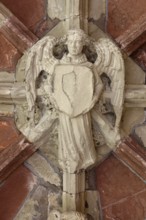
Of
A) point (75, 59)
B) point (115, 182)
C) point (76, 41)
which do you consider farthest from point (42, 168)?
point (76, 41)

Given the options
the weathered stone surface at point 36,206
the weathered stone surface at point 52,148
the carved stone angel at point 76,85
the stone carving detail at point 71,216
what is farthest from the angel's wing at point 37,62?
the stone carving detail at point 71,216

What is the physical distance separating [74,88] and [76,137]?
1.02 ft

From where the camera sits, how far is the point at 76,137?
273cm

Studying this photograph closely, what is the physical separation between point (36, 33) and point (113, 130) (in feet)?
2.70

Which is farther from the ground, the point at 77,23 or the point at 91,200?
the point at 77,23

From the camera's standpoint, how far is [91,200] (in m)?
2.90

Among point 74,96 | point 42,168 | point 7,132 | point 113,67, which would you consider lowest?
point 42,168

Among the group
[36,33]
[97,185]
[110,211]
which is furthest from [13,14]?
[110,211]

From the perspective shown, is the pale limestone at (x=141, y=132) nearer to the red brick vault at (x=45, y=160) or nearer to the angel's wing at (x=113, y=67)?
the red brick vault at (x=45, y=160)

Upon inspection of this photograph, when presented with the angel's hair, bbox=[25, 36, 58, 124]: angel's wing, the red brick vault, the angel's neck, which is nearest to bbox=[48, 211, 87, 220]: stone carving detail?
the red brick vault

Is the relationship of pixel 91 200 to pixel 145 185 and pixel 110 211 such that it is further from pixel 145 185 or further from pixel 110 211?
pixel 145 185

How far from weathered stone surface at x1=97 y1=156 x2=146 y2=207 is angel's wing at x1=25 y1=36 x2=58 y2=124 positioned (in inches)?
25.4

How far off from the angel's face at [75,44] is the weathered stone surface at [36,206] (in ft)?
3.12

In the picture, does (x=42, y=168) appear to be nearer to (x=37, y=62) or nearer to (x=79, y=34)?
Answer: (x=37, y=62)
